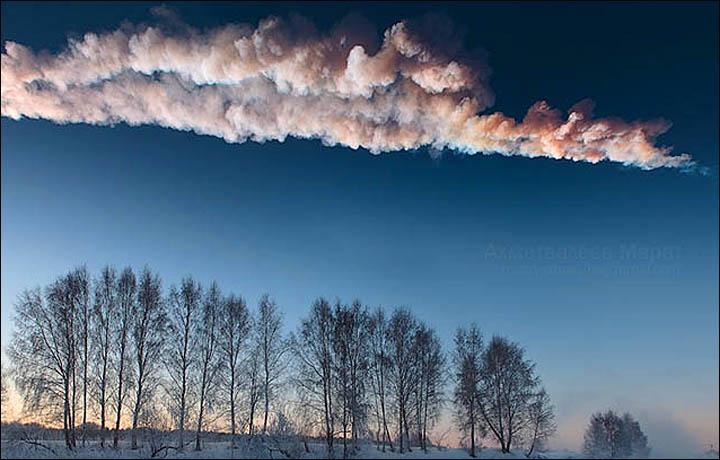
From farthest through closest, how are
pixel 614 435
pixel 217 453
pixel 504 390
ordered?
pixel 614 435, pixel 504 390, pixel 217 453

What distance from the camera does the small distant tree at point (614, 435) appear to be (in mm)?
68156

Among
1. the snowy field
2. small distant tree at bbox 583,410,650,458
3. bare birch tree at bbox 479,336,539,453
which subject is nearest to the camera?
the snowy field

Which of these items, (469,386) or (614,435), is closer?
(469,386)

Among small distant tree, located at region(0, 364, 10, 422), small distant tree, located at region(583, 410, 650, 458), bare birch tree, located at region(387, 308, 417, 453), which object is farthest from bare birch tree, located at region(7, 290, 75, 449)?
small distant tree, located at region(583, 410, 650, 458)

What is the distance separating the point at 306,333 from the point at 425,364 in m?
10.4

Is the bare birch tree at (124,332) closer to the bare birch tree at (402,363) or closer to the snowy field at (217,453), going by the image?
the snowy field at (217,453)

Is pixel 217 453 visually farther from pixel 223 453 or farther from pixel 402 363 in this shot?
pixel 402 363

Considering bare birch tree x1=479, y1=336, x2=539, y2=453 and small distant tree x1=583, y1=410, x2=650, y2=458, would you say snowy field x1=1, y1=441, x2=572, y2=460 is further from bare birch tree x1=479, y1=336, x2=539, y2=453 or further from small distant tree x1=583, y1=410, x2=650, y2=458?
small distant tree x1=583, y1=410, x2=650, y2=458

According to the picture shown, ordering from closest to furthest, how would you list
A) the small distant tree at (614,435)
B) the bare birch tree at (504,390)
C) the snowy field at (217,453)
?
the snowy field at (217,453), the bare birch tree at (504,390), the small distant tree at (614,435)

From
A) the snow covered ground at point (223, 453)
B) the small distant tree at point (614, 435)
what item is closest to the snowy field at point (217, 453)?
the snow covered ground at point (223, 453)

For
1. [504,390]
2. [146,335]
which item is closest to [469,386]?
[504,390]

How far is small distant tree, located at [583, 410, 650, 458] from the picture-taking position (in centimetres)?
6816

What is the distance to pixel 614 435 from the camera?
6850 centimetres

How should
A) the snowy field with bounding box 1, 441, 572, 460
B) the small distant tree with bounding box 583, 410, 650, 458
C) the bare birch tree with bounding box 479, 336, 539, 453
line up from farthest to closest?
the small distant tree with bounding box 583, 410, 650, 458
the bare birch tree with bounding box 479, 336, 539, 453
the snowy field with bounding box 1, 441, 572, 460
